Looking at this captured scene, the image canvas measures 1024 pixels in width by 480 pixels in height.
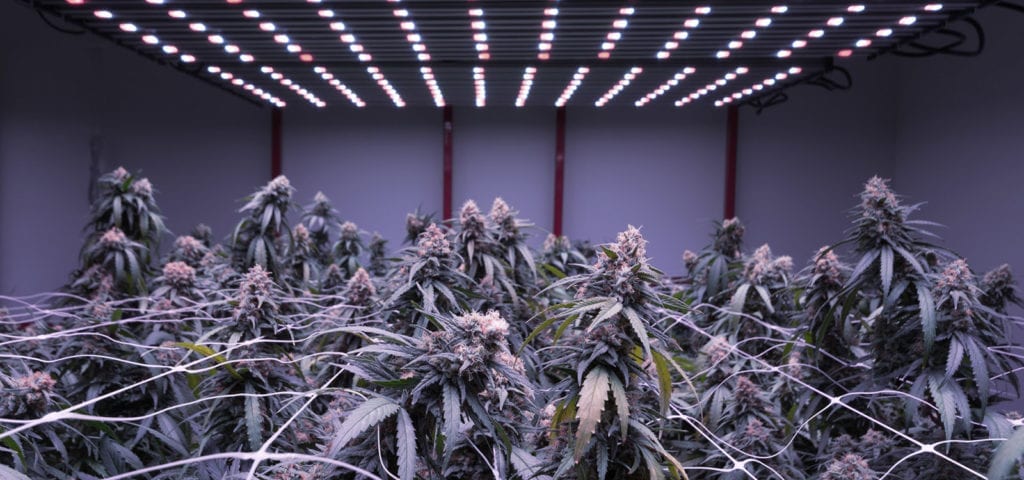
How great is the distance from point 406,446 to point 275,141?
8.12 m

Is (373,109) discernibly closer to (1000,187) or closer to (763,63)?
(763,63)

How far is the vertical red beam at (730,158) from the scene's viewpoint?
823cm

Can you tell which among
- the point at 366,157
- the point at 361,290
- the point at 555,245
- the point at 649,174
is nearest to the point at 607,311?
the point at 361,290

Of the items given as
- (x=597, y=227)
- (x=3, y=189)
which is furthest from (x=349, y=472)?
(x=597, y=227)

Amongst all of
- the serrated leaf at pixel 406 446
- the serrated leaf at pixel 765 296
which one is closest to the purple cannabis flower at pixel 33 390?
the serrated leaf at pixel 406 446

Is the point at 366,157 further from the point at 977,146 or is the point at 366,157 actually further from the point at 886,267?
the point at 886,267

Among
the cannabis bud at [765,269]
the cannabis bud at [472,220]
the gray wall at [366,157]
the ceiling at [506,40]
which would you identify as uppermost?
the ceiling at [506,40]

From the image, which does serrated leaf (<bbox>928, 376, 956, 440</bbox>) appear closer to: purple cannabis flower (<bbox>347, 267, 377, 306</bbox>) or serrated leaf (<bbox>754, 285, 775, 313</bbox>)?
serrated leaf (<bbox>754, 285, 775, 313</bbox>)

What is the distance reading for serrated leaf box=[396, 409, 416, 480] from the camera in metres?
0.96

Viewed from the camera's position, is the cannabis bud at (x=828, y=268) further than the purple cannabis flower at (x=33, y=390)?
Yes

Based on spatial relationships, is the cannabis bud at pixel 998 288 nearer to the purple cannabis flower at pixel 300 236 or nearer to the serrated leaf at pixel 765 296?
the serrated leaf at pixel 765 296

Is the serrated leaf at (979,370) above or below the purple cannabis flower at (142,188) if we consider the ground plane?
below

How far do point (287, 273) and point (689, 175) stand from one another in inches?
255

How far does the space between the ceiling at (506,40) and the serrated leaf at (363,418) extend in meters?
3.19
